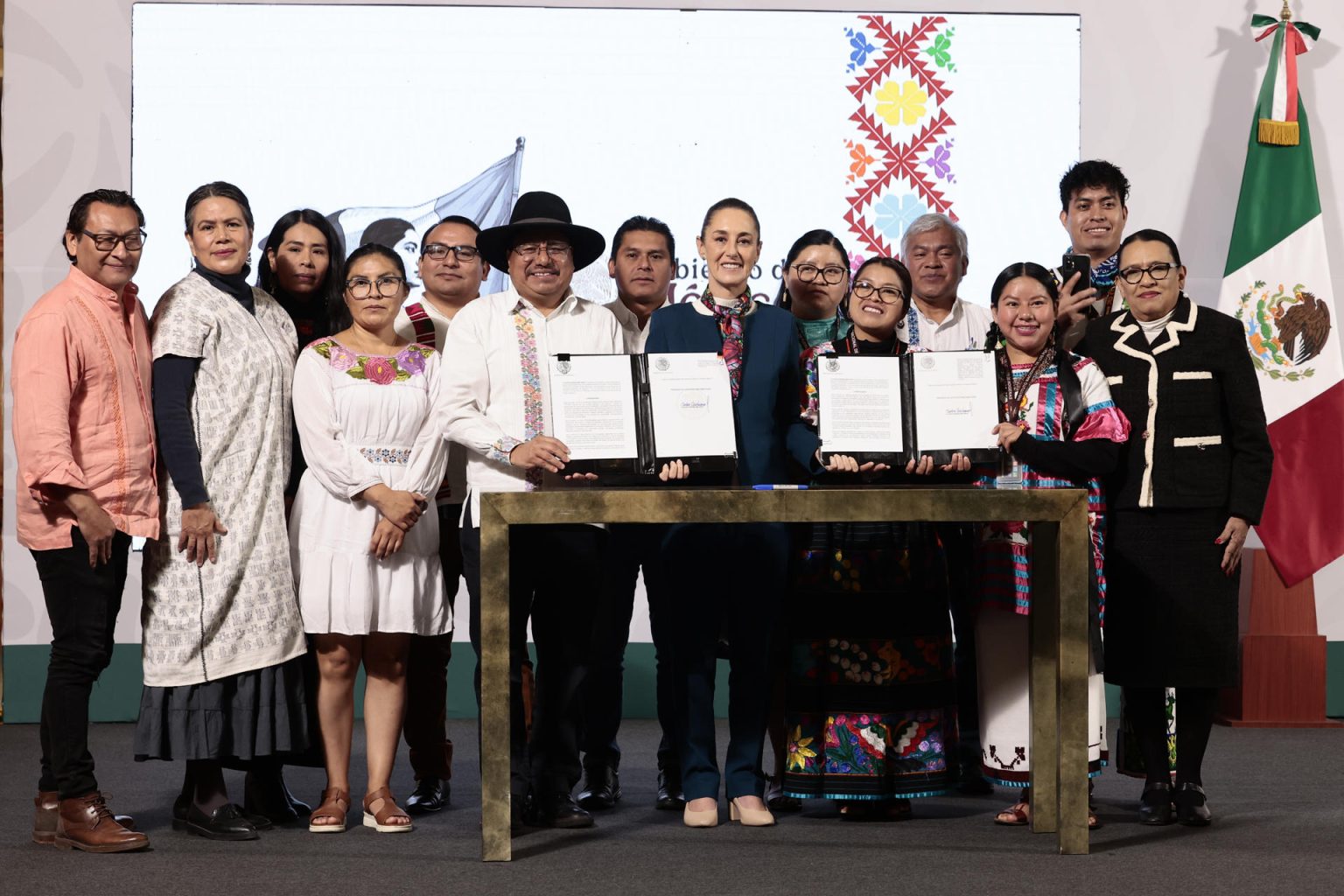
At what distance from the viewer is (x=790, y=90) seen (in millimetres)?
5672

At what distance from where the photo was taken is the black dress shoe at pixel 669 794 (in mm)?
3846

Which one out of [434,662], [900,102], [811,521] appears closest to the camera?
[811,521]

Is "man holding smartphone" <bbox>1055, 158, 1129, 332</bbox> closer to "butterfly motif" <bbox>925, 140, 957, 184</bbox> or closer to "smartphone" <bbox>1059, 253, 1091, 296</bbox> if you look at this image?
"smartphone" <bbox>1059, 253, 1091, 296</bbox>

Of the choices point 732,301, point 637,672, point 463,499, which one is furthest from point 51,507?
point 637,672

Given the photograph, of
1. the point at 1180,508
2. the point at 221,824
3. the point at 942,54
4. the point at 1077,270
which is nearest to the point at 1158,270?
the point at 1077,270

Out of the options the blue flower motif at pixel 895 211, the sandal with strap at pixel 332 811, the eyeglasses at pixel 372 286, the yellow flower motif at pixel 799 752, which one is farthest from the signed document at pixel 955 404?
the blue flower motif at pixel 895 211

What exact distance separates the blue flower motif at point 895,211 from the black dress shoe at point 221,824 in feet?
11.0

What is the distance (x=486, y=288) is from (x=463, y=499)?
1.94 m

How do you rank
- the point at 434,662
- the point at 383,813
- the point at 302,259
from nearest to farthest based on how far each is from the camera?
the point at 383,813 → the point at 302,259 → the point at 434,662

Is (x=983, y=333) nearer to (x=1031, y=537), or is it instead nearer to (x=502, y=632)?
(x=1031, y=537)

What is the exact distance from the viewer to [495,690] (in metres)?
3.26

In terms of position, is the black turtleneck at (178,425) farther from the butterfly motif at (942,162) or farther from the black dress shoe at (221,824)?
the butterfly motif at (942,162)

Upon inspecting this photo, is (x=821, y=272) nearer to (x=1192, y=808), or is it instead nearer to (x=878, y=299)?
(x=878, y=299)

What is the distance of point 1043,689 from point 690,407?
43.1 inches
